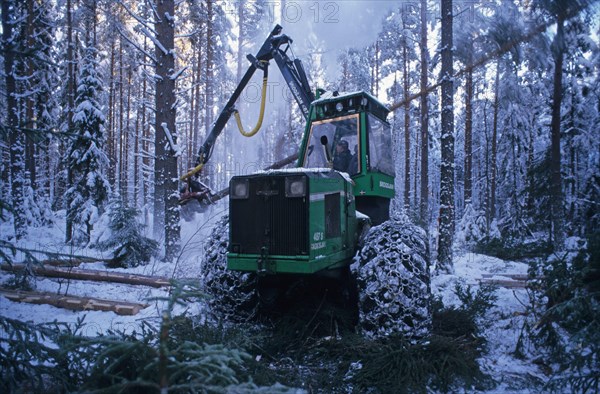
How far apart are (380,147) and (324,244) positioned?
230 cm

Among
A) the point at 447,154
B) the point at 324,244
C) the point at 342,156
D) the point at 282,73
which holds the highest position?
the point at 282,73

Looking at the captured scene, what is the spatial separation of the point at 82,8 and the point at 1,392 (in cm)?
2069

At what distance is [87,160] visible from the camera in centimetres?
1555

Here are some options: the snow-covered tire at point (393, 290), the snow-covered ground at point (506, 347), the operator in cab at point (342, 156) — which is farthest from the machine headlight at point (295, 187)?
the snow-covered ground at point (506, 347)

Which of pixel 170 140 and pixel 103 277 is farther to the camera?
pixel 170 140

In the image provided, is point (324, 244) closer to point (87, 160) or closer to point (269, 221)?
point (269, 221)

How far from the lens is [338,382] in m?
3.30

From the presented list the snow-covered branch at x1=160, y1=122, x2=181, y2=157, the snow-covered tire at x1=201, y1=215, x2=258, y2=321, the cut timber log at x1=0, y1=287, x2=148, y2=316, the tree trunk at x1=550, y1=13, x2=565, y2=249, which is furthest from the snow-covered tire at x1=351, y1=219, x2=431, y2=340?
the tree trunk at x1=550, y1=13, x2=565, y2=249

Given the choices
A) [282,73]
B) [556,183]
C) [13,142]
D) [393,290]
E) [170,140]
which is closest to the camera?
[393,290]

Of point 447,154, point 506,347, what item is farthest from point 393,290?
point 447,154

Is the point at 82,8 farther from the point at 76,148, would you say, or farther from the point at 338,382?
the point at 338,382

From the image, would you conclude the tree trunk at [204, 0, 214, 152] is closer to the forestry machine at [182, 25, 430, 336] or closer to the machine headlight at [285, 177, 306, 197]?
the forestry machine at [182, 25, 430, 336]

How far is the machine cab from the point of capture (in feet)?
17.0

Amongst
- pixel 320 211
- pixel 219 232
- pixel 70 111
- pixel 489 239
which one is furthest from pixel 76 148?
pixel 489 239
